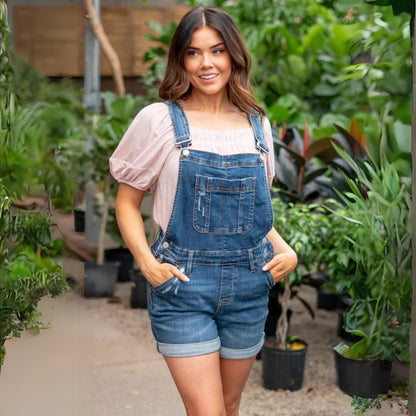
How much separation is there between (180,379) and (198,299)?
0.24 meters

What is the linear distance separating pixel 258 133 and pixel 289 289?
1.97 m

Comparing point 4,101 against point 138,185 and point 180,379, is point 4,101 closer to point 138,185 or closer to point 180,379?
point 138,185

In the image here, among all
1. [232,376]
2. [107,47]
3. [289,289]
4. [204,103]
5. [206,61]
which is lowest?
[289,289]

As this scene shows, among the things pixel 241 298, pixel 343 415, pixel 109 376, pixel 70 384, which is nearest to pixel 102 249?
pixel 109 376

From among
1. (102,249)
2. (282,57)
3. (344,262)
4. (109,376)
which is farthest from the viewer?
(282,57)

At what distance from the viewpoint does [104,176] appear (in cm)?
582

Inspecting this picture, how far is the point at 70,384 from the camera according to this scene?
8.63 ft

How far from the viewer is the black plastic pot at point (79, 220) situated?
2.66 meters

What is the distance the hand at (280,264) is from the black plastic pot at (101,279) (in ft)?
11.7

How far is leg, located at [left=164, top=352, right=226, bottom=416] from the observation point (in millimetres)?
2236

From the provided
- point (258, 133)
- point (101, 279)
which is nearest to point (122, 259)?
point (101, 279)

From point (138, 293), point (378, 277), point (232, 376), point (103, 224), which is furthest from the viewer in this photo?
point (103, 224)

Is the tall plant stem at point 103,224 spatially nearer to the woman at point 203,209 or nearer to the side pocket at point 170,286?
the woman at point 203,209

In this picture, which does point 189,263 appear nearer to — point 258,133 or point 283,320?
point 258,133
